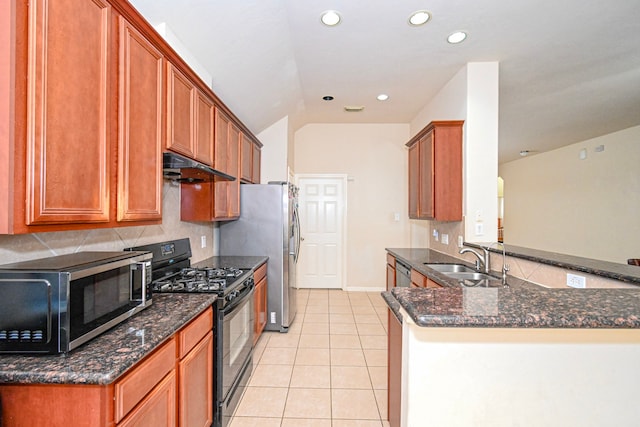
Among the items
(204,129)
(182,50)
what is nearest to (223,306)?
(204,129)

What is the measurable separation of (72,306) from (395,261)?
3065 mm

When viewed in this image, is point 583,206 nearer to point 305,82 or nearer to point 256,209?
point 305,82

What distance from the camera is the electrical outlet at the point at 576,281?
1575mm

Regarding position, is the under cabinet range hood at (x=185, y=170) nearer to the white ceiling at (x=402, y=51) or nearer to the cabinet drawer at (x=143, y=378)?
the white ceiling at (x=402, y=51)

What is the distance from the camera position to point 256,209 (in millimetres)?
3221

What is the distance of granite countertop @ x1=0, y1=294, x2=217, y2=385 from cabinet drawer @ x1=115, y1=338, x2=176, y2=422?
0.22 ft

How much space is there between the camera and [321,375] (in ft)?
8.01

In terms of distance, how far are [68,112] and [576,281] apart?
2.54m

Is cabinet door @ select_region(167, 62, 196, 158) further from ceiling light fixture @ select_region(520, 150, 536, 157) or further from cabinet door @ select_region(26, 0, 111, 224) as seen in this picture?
ceiling light fixture @ select_region(520, 150, 536, 157)

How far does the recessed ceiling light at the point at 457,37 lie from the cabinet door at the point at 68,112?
8.14 feet

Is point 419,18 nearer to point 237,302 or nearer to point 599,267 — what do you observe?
point 599,267

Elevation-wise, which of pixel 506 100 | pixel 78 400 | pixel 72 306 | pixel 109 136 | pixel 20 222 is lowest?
pixel 78 400

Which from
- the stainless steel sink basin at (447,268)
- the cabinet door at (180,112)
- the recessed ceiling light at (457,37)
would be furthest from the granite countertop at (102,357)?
the recessed ceiling light at (457,37)

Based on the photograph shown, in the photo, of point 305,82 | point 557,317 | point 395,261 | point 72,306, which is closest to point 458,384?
point 557,317
